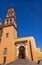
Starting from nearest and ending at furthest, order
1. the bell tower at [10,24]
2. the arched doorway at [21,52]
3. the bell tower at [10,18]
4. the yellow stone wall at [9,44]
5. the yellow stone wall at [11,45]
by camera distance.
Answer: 1. the yellow stone wall at [11,45]
2. the arched doorway at [21,52]
3. the yellow stone wall at [9,44]
4. the bell tower at [10,24]
5. the bell tower at [10,18]

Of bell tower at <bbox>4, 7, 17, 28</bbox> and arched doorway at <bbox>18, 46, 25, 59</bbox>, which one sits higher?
bell tower at <bbox>4, 7, 17, 28</bbox>

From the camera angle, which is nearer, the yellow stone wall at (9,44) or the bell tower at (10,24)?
the yellow stone wall at (9,44)

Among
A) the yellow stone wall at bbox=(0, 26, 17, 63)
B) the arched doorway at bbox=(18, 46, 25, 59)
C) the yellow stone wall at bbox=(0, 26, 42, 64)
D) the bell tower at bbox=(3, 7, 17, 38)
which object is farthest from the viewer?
the bell tower at bbox=(3, 7, 17, 38)

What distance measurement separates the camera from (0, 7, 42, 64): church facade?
23.7 metres

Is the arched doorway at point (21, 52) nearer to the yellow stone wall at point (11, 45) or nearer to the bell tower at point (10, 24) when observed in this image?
the yellow stone wall at point (11, 45)

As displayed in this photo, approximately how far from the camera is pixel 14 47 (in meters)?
25.4

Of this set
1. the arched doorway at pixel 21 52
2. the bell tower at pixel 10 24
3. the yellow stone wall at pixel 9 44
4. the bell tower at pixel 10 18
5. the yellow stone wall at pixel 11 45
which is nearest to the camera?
the yellow stone wall at pixel 11 45

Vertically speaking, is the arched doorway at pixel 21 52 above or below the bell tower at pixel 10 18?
below

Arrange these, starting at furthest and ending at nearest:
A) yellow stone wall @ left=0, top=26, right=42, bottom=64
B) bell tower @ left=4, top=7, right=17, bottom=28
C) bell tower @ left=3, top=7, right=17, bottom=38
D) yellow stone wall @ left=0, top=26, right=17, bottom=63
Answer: bell tower @ left=4, top=7, right=17, bottom=28, bell tower @ left=3, top=7, right=17, bottom=38, yellow stone wall @ left=0, top=26, right=17, bottom=63, yellow stone wall @ left=0, top=26, right=42, bottom=64

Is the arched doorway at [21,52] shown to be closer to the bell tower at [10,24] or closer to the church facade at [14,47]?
the church facade at [14,47]

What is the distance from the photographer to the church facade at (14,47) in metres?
23.7

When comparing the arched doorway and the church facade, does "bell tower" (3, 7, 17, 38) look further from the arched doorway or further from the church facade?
the arched doorway

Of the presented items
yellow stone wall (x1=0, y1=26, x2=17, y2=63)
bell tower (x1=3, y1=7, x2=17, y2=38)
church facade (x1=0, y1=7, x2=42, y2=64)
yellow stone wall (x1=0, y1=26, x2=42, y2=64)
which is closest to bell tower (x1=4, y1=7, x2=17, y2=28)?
bell tower (x1=3, y1=7, x2=17, y2=38)

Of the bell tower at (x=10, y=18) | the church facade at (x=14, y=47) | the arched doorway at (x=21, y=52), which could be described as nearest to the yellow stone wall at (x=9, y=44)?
the church facade at (x=14, y=47)
